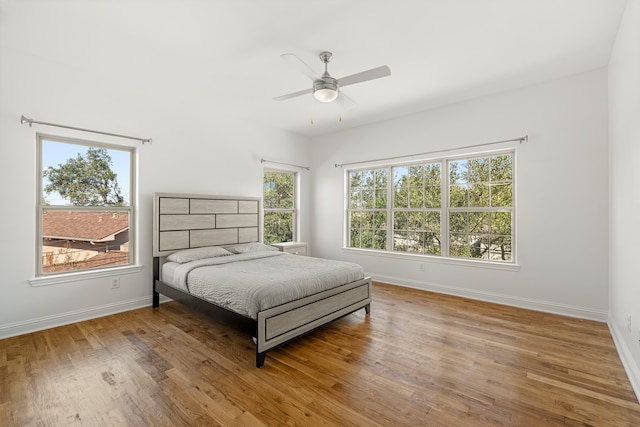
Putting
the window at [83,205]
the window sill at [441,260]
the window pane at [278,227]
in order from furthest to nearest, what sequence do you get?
the window pane at [278,227] < the window sill at [441,260] < the window at [83,205]

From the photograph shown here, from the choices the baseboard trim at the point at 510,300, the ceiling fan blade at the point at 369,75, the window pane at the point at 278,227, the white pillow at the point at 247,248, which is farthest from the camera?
the window pane at the point at 278,227

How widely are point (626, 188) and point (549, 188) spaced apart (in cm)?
120

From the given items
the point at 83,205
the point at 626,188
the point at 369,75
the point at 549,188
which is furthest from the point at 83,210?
the point at 549,188

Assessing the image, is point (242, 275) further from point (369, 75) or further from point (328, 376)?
point (369, 75)

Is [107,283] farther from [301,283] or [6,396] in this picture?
Answer: [301,283]

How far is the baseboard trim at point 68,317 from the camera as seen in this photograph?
2.95 metres

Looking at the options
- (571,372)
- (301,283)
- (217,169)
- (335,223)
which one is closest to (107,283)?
(217,169)

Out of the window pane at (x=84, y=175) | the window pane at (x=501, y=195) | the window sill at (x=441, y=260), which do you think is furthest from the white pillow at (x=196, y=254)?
the window pane at (x=501, y=195)

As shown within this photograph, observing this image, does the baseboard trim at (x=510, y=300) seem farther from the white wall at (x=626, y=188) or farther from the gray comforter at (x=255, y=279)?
the gray comforter at (x=255, y=279)

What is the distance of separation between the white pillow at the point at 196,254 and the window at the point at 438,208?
249 centimetres

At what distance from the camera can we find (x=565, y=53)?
298cm

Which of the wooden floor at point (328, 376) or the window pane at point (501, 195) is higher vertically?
the window pane at point (501, 195)

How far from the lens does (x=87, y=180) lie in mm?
3520

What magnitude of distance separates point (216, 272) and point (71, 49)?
254 centimetres
